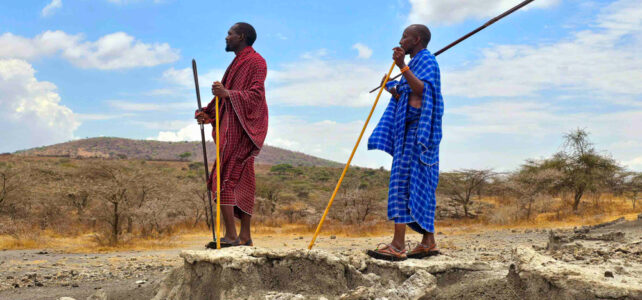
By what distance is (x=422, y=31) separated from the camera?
Answer: 15.5ft

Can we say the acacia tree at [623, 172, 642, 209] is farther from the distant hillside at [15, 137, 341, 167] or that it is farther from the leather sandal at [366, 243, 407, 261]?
the distant hillside at [15, 137, 341, 167]

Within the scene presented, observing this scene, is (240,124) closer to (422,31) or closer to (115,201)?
(422,31)

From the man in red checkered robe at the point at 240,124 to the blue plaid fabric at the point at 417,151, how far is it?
54.9 inches

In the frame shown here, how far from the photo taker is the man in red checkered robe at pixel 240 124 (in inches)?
202

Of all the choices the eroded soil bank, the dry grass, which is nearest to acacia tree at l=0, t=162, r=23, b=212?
the dry grass

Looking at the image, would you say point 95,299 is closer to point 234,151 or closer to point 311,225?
point 234,151

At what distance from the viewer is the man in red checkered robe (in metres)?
5.14

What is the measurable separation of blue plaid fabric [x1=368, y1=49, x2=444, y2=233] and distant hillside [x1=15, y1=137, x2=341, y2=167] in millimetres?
68506

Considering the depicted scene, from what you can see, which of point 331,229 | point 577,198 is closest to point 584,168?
point 577,198

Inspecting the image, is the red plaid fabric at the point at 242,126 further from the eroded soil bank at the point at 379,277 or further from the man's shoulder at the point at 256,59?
the eroded soil bank at the point at 379,277

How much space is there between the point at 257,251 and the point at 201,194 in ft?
49.8

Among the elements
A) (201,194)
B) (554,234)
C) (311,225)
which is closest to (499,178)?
(311,225)

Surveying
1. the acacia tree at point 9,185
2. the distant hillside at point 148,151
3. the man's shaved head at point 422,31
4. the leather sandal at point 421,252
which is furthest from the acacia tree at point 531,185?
the distant hillside at point 148,151

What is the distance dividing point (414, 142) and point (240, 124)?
186 centimetres
